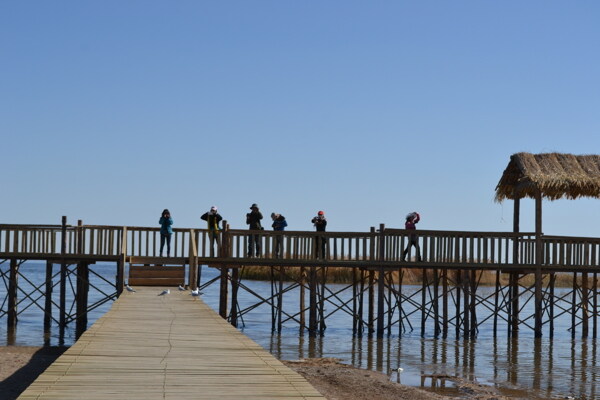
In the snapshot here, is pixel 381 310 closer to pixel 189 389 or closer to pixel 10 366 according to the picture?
pixel 10 366

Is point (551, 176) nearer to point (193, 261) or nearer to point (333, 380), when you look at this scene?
point (193, 261)

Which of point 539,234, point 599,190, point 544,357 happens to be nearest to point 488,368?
point 544,357

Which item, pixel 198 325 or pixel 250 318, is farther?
pixel 250 318

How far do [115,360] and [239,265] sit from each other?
51.3 feet

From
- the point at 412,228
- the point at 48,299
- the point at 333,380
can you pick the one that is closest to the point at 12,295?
the point at 48,299

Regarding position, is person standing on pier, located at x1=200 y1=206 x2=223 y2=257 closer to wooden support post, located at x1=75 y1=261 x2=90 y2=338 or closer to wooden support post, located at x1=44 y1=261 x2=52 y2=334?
wooden support post, located at x1=75 y1=261 x2=90 y2=338

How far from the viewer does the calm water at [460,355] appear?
65.8 feet

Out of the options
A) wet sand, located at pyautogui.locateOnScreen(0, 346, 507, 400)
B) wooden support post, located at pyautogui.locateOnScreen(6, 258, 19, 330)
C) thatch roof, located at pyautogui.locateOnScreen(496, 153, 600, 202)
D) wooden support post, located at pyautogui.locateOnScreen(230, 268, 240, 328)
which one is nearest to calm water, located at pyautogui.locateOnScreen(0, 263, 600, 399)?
wooden support post, located at pyautogui.locateOnScreen(6, 258, 19, 330)

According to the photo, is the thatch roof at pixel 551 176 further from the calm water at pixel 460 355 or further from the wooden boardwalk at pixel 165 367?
the wooden boardwalk at pixel 165 367

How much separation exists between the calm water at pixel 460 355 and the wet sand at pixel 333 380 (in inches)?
31.7

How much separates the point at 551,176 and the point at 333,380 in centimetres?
1227

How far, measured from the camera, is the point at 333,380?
1770 centimetres

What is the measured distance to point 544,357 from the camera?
25.4m

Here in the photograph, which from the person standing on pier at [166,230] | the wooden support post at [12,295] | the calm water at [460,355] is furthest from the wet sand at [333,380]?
the wooden support post at [12,295]
